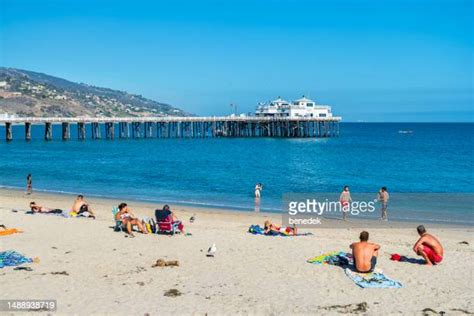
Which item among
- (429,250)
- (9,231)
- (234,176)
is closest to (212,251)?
(429,250)

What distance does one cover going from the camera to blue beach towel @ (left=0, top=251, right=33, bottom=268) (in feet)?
30.9

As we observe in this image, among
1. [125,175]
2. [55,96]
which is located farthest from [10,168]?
[55,96]

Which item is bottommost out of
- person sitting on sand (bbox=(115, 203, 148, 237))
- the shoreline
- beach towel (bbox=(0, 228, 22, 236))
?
the shoreline

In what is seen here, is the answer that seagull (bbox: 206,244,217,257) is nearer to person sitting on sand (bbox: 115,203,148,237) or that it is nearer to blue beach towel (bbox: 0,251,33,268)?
person sitting on sand (bbox: 115,203,148,237)

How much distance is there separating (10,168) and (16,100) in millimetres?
149677

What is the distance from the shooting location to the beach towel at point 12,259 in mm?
9435

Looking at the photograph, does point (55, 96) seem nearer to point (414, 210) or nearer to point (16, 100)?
point (16, 100)

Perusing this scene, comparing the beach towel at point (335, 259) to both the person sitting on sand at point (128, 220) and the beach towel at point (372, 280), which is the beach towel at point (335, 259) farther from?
the person sitting on sand at point (128, 220)

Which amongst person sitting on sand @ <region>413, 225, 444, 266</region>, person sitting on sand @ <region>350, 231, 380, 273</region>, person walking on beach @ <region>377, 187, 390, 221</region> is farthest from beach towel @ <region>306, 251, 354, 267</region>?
person walking on beach @ <region>377, 187, 390, 221</region>

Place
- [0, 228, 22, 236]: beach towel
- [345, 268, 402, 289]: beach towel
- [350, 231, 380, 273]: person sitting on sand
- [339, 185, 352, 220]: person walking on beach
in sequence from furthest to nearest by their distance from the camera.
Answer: [339, 185, 352, 220]: person walking on beach → [0, 228, 22, 236]: beach towel → [350, 231, 380, 273]: person sitting on sand → [345, 268, 402, 289]: beach towel

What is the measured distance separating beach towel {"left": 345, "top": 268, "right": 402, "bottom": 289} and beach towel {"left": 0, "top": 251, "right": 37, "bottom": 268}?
5.42m

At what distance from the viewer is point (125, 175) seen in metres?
31.2

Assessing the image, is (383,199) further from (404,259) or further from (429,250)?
(429,250)

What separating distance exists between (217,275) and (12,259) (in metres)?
3.52
